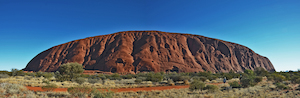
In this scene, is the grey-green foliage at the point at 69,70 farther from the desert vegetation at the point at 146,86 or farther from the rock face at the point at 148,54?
the rock face at the point at 148,54

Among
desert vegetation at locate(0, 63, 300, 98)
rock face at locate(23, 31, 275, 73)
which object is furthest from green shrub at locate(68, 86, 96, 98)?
rock face at locate(23, 31, 275, 73)

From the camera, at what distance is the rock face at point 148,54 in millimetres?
61781

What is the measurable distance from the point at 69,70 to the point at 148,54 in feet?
135

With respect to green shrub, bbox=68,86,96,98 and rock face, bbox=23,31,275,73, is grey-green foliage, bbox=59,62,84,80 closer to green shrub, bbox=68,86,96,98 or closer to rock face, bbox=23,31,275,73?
green shrub, bbox=68,86,96,98

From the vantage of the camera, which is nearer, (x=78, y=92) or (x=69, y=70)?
(x=78, y=92)

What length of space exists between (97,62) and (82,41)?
770 inches

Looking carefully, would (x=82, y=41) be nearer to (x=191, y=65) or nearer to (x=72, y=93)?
(x=191, y=65)

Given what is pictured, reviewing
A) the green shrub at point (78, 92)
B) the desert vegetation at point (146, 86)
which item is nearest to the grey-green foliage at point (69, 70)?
the desert vegetation at point (146, 86)

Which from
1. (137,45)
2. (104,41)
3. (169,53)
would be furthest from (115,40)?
(169,53)

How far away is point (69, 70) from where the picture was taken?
26.6 metres

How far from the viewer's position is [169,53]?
69.4 metres

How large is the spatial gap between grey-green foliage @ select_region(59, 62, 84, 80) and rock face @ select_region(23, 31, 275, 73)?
1186 inches

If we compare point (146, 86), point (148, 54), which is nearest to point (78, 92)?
point (146, 86)

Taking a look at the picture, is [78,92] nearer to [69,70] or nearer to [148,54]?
[69,70]
